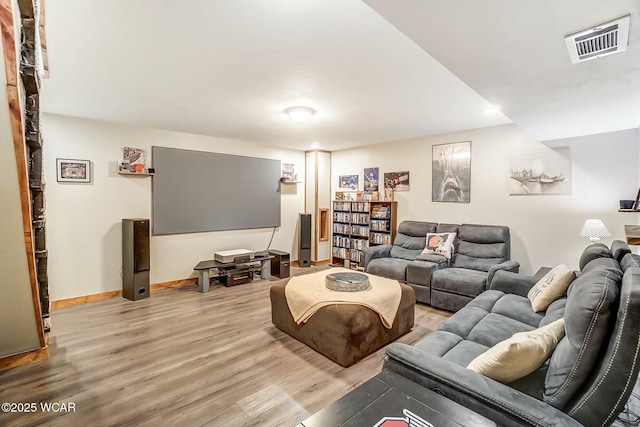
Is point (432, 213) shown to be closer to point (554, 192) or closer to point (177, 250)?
point (554, 192)

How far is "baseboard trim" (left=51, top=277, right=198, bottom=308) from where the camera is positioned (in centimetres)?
396

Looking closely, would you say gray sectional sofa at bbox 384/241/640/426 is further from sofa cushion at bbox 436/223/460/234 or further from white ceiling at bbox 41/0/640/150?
sofa cushion at bbox 436/223/460/234

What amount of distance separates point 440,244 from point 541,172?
63.8 inches

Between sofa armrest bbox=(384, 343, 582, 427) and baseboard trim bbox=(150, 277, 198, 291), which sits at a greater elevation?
sofa armrest bbox=(384, 343, 582, 427)

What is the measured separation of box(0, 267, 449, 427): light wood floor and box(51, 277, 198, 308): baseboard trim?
0.32 metres

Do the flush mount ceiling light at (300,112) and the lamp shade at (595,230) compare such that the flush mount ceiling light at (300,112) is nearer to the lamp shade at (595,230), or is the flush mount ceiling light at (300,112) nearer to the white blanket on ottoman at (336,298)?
the white blanket on ottoman at (336,298)

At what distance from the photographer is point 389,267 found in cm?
436

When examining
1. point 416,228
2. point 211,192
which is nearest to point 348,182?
point 416,228

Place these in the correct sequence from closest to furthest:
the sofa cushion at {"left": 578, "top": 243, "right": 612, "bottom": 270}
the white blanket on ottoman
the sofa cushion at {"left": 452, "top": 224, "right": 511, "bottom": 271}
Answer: the sofa cushion at {"left": 578, "top": 243, "right": 612, "bottom": 270} < the white blanket on ottoman < the sofa cushion at {"left": 452, "top": 224, "right": 511, "bottom": 271}

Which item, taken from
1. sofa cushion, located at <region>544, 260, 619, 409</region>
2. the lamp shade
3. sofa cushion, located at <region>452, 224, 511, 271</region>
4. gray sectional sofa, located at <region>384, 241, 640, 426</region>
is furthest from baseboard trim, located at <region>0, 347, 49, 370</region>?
the lamp shade

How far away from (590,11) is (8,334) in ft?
13.3

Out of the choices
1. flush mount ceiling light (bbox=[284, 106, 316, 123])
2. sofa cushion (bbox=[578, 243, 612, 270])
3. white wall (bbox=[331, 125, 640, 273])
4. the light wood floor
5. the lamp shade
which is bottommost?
the light wood floor

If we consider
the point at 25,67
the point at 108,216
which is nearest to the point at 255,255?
the point at 108,216

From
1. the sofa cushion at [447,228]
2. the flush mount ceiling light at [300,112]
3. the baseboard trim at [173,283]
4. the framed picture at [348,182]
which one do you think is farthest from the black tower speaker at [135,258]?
the sofa cushion at [447,228]
